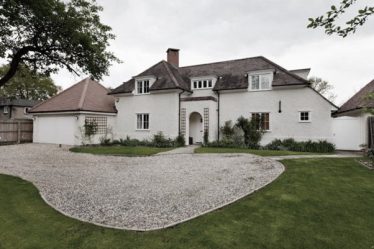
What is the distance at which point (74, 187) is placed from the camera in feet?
23.0

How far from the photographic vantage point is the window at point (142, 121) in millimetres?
20172

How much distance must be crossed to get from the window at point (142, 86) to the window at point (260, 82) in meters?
9.60

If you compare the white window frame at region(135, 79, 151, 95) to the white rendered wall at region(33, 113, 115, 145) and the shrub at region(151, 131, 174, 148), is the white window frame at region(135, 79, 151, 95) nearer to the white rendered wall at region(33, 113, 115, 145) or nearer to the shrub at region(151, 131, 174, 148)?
the white rendered wall at region(33, 113, 115, 145)

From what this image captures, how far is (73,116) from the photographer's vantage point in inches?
749

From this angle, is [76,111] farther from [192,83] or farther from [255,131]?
[255,131]

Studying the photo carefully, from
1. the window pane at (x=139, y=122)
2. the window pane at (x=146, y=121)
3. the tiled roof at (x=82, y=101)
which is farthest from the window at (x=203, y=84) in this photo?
the tiled roof at (x=82, y=101)

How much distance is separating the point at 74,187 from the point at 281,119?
14869mm

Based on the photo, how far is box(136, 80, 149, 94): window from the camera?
2022 centimetres

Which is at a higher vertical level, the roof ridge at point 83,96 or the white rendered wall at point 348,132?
the roof ridge at point 83,96

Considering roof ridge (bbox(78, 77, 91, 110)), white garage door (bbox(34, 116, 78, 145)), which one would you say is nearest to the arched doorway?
roof ridge (bbox(78, 77, 91, 110))

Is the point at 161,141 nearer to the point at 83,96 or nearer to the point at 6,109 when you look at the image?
the point at 83,96

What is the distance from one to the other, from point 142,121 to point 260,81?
1119 centimetres

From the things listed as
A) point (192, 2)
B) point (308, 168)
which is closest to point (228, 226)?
point (308, 168)

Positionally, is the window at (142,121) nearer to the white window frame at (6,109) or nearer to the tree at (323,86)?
the white window frame at (6,109)
